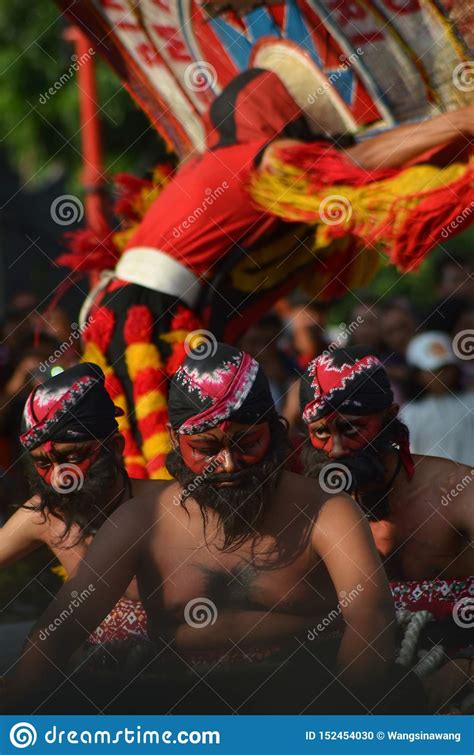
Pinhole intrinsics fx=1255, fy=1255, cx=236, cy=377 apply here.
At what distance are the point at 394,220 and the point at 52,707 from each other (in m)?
1.45

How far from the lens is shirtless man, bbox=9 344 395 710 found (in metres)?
2.37

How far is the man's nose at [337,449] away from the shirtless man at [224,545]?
0.66ft

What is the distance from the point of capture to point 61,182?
1034 cm

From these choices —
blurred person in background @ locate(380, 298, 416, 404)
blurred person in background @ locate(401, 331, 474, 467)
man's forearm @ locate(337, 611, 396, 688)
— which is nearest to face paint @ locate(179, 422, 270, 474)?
man's forearm @ locate(337, 611, 396, 688)

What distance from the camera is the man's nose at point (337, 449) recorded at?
263cm

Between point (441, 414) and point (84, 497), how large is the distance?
6.38 feet

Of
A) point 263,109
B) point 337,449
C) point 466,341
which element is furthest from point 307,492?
point 466,341

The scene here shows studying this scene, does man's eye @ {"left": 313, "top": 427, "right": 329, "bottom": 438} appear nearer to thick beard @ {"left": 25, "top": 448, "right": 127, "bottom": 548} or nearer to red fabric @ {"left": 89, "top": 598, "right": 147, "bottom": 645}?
thick beard @ {"left": 25, "top": 448, "right": 127, "bottom": 548}

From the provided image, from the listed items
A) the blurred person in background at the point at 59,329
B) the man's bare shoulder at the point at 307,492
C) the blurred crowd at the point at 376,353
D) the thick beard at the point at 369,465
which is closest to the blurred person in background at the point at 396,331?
the blurred crowd at the point at 376,353

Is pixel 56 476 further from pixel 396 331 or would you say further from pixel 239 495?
pixel 396 331

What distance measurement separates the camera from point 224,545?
242 centimetres

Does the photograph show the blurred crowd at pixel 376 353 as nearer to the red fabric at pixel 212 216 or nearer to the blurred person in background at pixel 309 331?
the blurred person in background at pixel 309 331

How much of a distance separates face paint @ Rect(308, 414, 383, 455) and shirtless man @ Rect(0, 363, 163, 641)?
39 cm

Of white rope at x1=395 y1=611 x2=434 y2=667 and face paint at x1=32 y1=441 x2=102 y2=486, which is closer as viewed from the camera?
white rope at x1=395 y1=611 x2=434 y2=667
